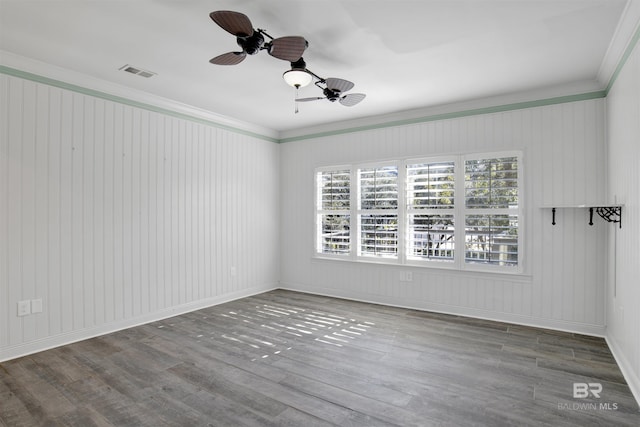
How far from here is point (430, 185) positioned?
15.8 ft

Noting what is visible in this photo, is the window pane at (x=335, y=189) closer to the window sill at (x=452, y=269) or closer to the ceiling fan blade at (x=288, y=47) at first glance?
the window sill at (x=452, y=269)

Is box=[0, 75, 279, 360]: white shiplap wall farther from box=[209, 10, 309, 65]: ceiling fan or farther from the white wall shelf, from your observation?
the white wall shelf

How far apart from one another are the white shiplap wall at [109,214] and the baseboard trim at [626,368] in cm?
460

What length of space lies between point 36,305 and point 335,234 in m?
3.81

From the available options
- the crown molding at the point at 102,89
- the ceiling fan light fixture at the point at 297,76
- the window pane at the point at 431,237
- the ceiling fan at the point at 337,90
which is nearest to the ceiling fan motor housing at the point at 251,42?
the ceiling fan light fixture at the point at 297,76

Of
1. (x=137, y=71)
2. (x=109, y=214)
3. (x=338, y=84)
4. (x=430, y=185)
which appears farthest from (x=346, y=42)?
(x=109, y=214)

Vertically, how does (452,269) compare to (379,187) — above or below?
below

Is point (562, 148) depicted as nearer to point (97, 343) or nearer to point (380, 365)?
point (380, 365)

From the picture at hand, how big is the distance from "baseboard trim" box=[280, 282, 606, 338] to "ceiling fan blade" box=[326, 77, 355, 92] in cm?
311

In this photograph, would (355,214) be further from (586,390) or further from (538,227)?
(586,390)

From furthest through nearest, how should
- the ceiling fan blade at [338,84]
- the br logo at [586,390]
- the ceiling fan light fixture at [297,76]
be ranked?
the ceiling fan blade at [338,84], the ceiling fan light fixture at [297,76], the br logo at [586,390]

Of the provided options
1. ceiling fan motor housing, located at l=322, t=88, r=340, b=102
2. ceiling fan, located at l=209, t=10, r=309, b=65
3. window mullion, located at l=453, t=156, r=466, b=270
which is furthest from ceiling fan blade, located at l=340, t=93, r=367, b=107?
window mullion, located at l=453, t=156, r=466, b=270

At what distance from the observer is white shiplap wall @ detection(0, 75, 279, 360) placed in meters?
3.32

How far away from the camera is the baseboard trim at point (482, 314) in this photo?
390 centimetres
